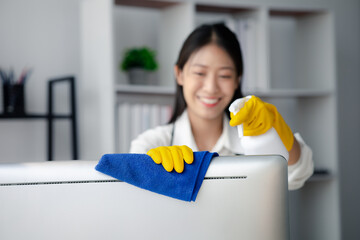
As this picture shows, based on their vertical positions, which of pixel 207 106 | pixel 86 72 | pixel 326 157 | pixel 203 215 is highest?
pixel 86 72

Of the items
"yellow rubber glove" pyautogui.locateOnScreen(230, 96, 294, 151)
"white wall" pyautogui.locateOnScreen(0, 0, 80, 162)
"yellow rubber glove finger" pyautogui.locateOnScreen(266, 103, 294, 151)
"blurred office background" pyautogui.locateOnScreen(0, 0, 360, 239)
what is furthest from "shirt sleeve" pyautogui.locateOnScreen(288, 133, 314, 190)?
"white wall" pyautogui.locateOnScreen(0, 0, 80, 162)

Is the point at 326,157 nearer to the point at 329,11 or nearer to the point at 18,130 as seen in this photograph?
the point at 329,11

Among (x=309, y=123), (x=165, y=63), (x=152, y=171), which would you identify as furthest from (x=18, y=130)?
(x=152, y=171)

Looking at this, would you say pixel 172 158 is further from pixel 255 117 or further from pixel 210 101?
pixel 210 101

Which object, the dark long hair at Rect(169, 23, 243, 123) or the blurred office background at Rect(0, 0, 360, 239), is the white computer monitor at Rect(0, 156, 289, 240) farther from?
the blurred office background at Rect(0, 0, 360, 239)

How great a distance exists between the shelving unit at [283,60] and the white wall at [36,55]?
0.23 meters

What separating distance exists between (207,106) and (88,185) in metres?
1.02

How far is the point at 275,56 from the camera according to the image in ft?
11.0

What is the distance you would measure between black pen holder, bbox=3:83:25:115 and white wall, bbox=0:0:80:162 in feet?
0.89

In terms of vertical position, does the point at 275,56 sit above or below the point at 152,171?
above

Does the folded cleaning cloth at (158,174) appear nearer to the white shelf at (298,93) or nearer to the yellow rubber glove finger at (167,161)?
the yellow rubber glove finger at (167,161)

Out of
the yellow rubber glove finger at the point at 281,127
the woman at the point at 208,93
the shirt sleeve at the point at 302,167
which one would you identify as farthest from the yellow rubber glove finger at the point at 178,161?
the woman at the point at 208,93

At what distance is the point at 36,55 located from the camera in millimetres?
2684

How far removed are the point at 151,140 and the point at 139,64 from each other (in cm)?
105
